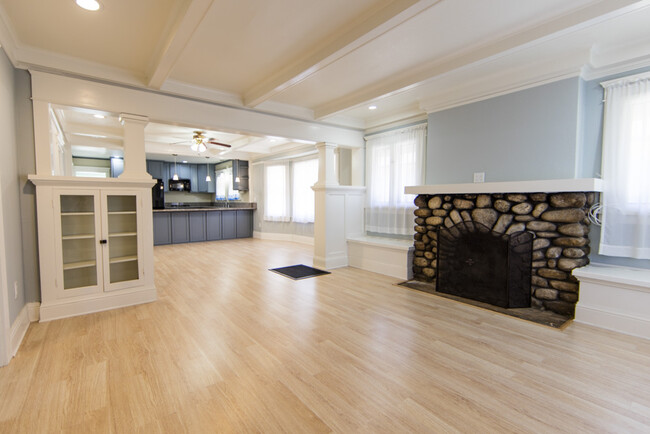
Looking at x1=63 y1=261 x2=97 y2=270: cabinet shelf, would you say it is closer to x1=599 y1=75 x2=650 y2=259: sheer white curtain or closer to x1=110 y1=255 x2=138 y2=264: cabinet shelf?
x1=110 y1=255 x2=138 y2=264: cabinet shelf

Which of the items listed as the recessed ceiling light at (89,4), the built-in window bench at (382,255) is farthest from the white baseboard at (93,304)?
the built-in window bench at (382,255)

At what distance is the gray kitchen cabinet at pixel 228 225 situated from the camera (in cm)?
869

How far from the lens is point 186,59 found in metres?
3.06

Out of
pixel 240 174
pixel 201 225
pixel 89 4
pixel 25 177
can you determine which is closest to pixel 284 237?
pixel 201 225

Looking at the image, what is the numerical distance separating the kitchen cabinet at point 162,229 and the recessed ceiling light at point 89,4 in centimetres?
601

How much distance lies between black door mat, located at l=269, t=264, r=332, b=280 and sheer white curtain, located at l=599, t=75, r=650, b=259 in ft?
11.4

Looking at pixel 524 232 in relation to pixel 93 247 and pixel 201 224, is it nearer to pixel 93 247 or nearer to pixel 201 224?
pixel 93 247

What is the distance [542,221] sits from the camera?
313cm

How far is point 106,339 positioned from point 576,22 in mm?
4486

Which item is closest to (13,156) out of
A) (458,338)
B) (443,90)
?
(458,338)

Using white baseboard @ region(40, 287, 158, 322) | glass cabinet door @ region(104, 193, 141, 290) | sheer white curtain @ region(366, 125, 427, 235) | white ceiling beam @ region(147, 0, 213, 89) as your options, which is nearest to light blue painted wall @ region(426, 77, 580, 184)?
sheer white curtain @ region(366, 125, 427, 235)

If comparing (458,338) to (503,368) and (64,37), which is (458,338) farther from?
(64,37)

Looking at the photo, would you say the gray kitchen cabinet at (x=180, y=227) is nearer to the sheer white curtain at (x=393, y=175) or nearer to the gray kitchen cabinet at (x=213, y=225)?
the gray kitchen cabinet at (x=213, y=225)

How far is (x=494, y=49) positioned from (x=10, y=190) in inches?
171
